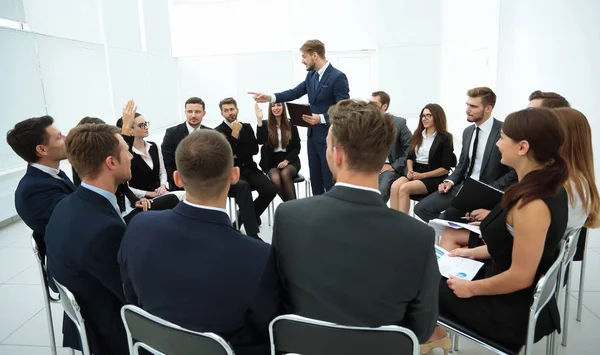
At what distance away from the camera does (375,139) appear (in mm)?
1204

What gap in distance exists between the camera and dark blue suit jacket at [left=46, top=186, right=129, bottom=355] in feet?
4.67

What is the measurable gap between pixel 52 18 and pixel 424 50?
772 cm

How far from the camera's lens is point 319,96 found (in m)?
3.80

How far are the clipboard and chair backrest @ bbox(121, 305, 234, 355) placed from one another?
265 centimetres

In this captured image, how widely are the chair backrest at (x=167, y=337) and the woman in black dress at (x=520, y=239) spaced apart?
39.9 inches

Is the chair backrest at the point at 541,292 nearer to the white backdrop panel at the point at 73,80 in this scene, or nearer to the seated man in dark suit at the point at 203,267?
the seated man in dark suit at the point at 203,267

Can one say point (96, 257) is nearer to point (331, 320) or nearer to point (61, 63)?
point (331, 320)

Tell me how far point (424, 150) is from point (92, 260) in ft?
9.82

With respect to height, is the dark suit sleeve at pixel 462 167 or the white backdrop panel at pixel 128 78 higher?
the white backdrop panel at pixel 128 78

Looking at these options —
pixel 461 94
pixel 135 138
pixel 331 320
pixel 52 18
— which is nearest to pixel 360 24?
pixel 461 94

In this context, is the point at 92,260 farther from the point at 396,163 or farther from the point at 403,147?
the point at 403,147

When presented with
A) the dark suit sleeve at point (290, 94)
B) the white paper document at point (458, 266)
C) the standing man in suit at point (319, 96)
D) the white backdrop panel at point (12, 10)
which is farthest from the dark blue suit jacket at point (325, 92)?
the white backdrop panel at point (12, 10)

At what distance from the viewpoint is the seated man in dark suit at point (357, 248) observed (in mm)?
1101

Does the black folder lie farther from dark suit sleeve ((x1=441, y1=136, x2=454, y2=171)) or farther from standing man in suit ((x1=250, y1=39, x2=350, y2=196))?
standing man in suit ((x1=250, y1=39, x2=350, y2=196))
